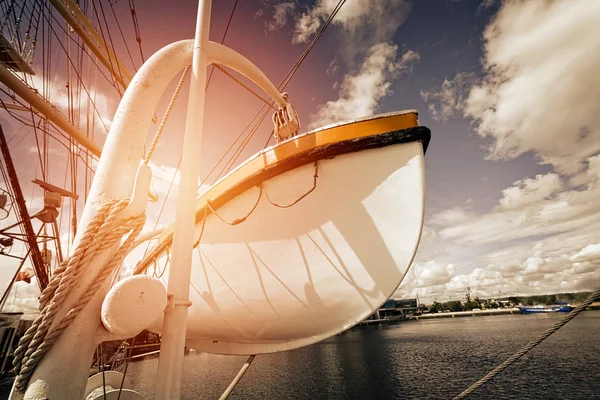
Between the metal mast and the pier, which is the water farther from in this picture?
the pier

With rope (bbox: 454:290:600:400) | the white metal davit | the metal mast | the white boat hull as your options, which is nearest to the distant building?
the metal mast

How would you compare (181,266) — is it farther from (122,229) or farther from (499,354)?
(499,354)

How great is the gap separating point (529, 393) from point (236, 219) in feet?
74.3

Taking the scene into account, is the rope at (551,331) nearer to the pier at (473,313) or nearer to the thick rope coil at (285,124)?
the thick rope coil at (285,124)

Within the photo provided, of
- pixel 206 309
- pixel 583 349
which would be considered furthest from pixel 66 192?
pixel 583 349

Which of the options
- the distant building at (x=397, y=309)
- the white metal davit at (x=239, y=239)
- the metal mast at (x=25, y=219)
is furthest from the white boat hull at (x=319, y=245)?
the distant building at (x=397, y=309)

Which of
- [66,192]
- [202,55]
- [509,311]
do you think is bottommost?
[509,311]

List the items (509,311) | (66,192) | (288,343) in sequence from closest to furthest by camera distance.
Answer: (288,343), (66,192), (509,311)

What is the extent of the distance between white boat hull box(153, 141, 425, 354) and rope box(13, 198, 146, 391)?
1.31 metres

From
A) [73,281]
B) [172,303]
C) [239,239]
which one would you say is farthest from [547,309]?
[73,281]

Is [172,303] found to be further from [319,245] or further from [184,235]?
[319,245]

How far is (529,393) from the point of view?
15820 millimetres

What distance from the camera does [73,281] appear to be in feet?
6.00

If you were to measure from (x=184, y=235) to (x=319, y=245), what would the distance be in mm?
1433
